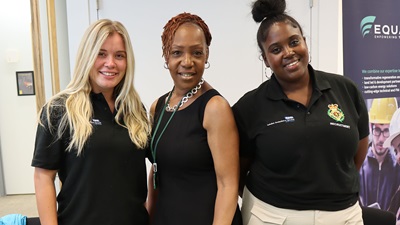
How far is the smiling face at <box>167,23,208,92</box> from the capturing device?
4.00 ft

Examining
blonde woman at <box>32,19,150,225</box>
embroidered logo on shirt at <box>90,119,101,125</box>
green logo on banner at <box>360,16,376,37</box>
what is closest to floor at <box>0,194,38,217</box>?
blonde woman at <box>32,19,150,225</box>

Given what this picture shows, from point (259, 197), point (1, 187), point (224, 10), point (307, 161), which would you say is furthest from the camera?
point (1, 187)

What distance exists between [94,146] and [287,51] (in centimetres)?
80

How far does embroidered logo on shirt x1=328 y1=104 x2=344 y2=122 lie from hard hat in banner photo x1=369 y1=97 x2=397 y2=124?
1464 mm

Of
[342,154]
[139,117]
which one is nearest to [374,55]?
[342,154]

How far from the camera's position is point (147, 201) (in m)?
1.49

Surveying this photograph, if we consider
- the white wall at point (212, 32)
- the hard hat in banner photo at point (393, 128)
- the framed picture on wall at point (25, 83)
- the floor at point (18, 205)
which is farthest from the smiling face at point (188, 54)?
the framed picture on wall at point (25, 83)

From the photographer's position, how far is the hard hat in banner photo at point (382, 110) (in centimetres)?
247

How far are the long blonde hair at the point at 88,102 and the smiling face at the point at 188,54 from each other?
241 millimetres

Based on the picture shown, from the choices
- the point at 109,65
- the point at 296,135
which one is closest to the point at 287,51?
the point at 296,135

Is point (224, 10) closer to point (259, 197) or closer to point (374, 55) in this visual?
point (374, 55)

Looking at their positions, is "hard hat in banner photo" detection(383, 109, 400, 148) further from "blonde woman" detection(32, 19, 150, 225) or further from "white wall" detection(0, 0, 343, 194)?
"blonde woman" detection(32, 19, 150, 225)

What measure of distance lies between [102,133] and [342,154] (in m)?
0.90

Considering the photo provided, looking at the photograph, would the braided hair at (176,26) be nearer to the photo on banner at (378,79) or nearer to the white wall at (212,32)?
the white wall at (212,32)
